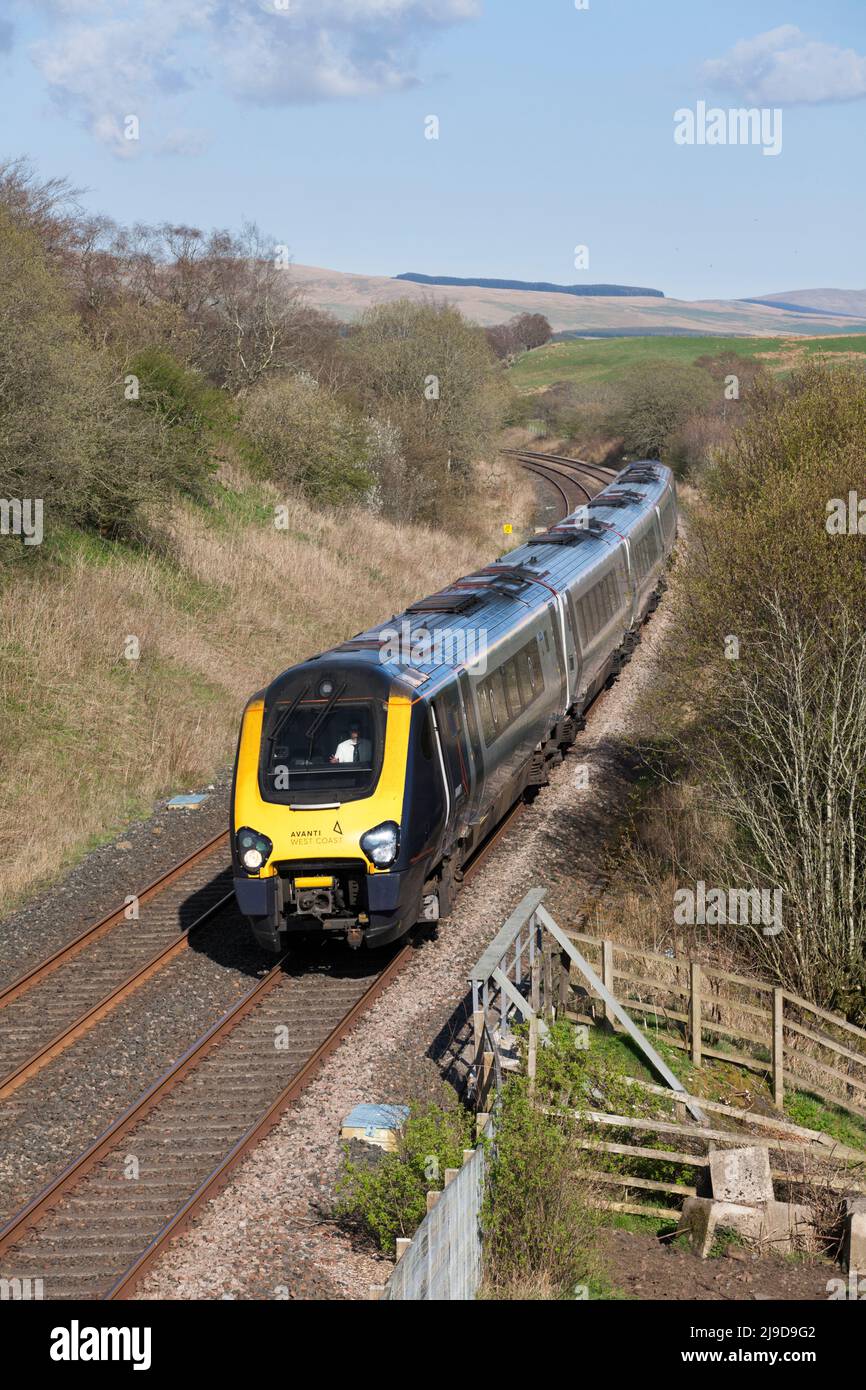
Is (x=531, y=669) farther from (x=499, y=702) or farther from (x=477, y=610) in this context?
(x=499, y=702)

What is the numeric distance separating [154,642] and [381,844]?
43.5 feet

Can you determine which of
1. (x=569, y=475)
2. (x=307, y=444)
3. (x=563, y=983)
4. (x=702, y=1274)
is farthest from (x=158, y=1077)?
(x=569, y=475)

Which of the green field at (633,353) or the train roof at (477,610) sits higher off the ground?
the green field at (633,353)

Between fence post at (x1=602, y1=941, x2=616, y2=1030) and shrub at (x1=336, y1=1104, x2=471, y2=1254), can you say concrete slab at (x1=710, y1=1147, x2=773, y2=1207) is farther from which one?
fence post at (x1=602, y1=941, x2=616, y2=1030)

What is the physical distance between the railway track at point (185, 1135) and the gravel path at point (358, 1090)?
0.16 m

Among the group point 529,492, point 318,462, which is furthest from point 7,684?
point 529,492

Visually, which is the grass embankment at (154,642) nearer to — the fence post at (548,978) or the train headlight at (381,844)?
the train headlight at (381,844)

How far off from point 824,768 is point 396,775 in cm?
582

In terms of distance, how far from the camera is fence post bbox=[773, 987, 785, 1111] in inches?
496

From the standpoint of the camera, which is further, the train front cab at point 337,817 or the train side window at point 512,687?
the train side window at point 512,687

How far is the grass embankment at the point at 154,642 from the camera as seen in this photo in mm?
A: 19266

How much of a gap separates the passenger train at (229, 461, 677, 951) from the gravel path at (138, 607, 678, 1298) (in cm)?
65

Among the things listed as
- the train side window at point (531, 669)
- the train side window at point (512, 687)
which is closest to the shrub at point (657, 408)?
the train side window at point (531, 669)
